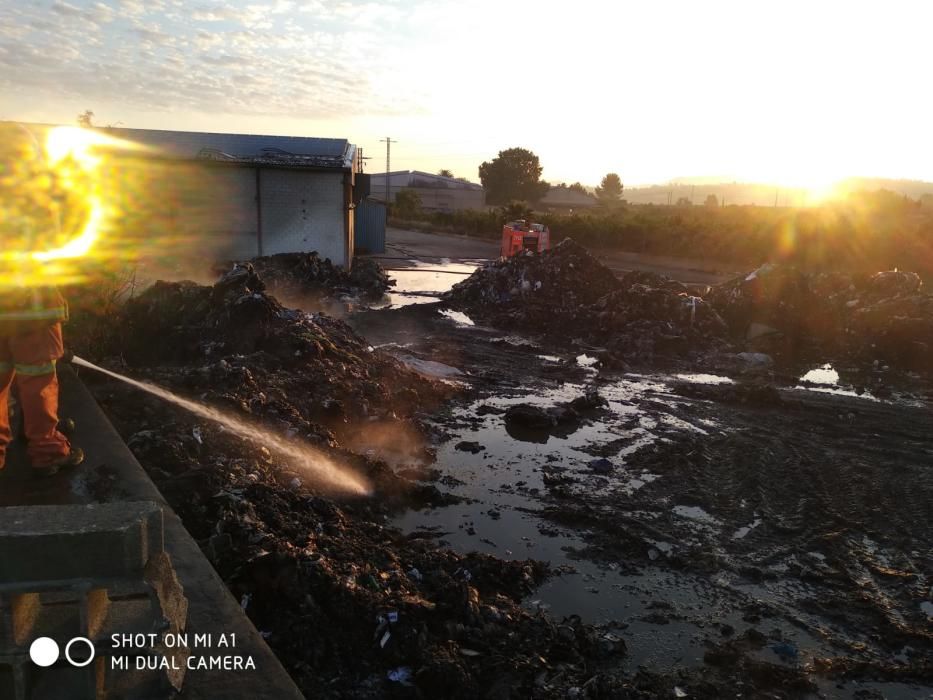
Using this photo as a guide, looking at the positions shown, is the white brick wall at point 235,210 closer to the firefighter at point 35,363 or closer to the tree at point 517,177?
the firefighter at point 35,363

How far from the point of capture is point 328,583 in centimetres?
378

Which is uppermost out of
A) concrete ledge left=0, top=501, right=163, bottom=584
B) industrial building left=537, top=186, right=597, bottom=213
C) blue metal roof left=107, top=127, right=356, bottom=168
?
industrial building left=537, top=186, right=597, bottom=213

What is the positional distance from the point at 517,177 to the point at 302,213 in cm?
5279

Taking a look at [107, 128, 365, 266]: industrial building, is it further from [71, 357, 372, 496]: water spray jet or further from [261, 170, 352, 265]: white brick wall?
[71, 357, 372, 496]: water spray jet

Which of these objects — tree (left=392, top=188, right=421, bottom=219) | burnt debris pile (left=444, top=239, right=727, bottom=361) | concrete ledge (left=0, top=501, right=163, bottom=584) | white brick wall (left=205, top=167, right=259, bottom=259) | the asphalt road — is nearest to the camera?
concrete ledge (left=0, top=501, right=163, bottom=584)

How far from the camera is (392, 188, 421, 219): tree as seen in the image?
164 ft

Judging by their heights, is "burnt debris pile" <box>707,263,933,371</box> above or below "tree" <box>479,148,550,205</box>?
below

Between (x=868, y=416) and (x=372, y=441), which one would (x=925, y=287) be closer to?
(x=868, y=416)

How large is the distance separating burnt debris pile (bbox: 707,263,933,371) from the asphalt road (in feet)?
24.8

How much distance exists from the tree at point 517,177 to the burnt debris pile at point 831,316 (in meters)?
55.5

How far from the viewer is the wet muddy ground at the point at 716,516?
14.1 feet

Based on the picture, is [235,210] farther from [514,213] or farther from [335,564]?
[514,213]

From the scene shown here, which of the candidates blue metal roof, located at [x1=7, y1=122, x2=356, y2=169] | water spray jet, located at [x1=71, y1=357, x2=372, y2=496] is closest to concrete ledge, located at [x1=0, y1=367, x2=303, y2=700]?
water spray jet, located at [x1=71, y1=357, x2=372, y2=496]

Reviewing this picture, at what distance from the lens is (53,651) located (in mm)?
2150
